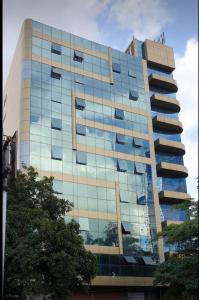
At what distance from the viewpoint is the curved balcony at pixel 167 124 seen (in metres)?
48.9

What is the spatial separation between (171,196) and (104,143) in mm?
9053

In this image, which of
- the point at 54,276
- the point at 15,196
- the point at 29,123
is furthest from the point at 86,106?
the point at 54,276

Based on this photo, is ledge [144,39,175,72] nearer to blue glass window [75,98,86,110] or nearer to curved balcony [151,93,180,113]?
curved balcony [151,93,180,113]

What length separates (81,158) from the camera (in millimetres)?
41781

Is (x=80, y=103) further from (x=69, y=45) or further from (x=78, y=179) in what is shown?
(x=78, y=179)

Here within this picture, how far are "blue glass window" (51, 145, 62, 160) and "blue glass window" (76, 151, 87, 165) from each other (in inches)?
70.5

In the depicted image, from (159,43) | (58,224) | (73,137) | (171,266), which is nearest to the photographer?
(58,224)

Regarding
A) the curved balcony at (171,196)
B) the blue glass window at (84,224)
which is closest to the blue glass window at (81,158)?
the blue glass window at (84,224)

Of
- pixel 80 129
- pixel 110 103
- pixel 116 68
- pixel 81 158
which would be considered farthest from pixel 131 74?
pixel 81 158

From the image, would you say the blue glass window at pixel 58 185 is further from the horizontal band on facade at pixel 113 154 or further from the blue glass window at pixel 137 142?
the blue glass window at pixel 137 142

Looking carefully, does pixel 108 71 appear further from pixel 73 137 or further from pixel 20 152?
pixel 20 152

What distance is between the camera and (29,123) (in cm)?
4053

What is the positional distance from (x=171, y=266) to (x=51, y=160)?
54.1 feet

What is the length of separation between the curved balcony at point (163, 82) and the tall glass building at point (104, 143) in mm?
362
